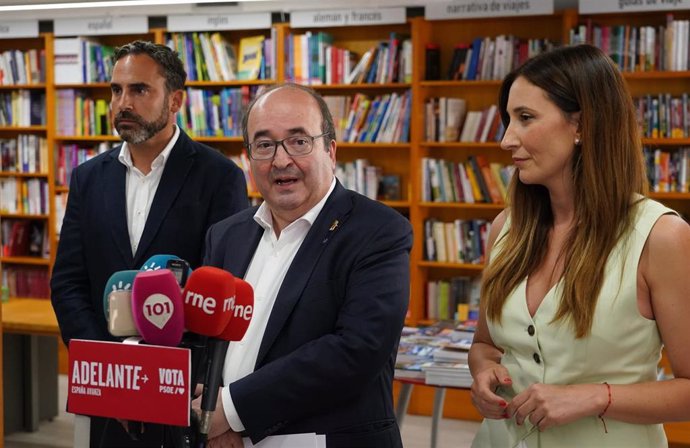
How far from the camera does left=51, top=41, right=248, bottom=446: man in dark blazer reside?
2660 mm

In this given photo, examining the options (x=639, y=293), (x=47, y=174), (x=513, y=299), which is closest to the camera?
(x=639, y=293)

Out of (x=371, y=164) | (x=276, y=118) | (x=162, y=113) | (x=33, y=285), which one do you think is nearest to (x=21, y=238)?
(x=33, y=285)

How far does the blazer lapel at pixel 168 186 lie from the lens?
105 inches

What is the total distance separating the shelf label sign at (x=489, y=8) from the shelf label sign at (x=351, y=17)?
29cm

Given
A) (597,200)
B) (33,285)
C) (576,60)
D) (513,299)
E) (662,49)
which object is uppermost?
(662,49)

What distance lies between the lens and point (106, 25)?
654cm

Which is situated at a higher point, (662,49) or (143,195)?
(662,49)

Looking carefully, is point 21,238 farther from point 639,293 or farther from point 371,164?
point 639,293

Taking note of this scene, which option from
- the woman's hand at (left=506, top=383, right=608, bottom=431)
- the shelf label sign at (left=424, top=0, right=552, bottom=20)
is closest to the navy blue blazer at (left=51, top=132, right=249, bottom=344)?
the woman's hand at (left=506, top=383, right=608, bottom=431)

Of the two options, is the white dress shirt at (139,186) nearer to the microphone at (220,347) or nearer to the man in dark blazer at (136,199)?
the man in dark blazer at (136,199)

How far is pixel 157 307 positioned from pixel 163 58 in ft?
5.43

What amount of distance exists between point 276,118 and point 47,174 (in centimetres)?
554

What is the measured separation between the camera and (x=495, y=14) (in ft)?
18.2

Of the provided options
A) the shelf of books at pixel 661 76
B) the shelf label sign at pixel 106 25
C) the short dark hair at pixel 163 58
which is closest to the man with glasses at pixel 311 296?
the short dark hair at pixel 163 58
